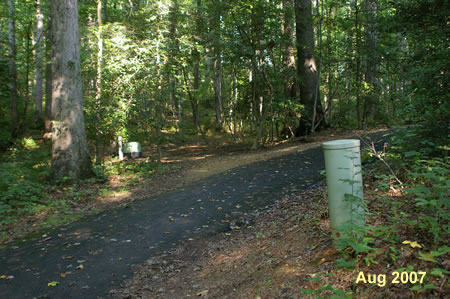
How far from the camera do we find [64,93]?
9.33 meters

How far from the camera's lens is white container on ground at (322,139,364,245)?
3.27 meters

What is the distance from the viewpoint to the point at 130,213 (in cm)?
693

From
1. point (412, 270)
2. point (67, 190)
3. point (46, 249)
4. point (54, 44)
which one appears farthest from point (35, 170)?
point (412, 270)

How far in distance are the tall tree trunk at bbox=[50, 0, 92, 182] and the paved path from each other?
3.01 metres

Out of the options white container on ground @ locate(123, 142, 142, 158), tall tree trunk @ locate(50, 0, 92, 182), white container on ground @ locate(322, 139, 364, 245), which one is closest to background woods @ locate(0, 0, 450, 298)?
tall tree trunk @ locate(50, 0, 92, 182)

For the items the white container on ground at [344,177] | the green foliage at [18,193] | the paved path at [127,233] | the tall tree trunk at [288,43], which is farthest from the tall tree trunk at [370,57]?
the green foliage at [18,193]

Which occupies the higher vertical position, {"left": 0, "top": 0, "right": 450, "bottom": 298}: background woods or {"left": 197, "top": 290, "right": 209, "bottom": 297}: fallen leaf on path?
{"left": 0, "top": 0, "right": 450, "bottom": 298}: background woods

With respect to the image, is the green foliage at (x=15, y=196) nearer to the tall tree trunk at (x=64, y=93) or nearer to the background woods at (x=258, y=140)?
the background woods at (x=258, y=140)

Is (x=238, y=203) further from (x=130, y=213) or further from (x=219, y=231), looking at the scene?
(x=130, y=213)

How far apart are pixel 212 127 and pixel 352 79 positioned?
13.0m
